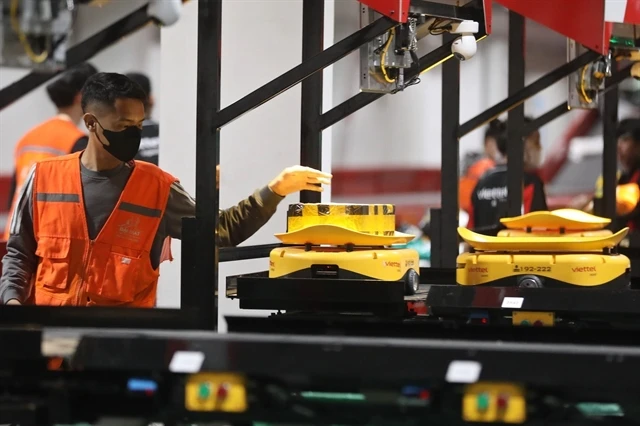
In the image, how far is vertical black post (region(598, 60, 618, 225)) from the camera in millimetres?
5965

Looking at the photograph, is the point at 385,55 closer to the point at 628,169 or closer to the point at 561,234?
the point at 561,234

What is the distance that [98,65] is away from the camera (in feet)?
9.02

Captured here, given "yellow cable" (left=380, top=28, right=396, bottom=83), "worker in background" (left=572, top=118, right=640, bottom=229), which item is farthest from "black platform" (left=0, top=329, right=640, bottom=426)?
"worker in background" (left=572, top=118, right=640, bottom=229)

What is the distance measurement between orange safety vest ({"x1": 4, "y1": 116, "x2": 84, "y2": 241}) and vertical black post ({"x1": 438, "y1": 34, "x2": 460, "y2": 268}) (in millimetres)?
2025

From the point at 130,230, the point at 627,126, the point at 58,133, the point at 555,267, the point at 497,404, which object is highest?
the point at 627,126

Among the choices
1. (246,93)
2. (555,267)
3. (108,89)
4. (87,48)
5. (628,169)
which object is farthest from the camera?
(628,169)

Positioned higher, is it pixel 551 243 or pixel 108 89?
pixel 108 89

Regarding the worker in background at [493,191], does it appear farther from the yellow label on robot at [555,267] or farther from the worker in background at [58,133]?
the worker in background at [58,133]

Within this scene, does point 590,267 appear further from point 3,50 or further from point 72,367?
point 3,50

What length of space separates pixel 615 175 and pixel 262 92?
3499 millimetres

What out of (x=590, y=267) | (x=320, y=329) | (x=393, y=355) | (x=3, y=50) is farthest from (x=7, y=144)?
(x=590, y=267)

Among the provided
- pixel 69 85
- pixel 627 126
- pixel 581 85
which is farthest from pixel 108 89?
pixel 627 126

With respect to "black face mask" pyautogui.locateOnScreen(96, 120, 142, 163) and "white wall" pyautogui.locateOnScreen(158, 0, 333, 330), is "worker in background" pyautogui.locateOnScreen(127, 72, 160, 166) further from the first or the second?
"white wall" pyautogui.locateOnScreen(158, 0, 333, 330)

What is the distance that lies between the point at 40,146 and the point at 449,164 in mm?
2139
